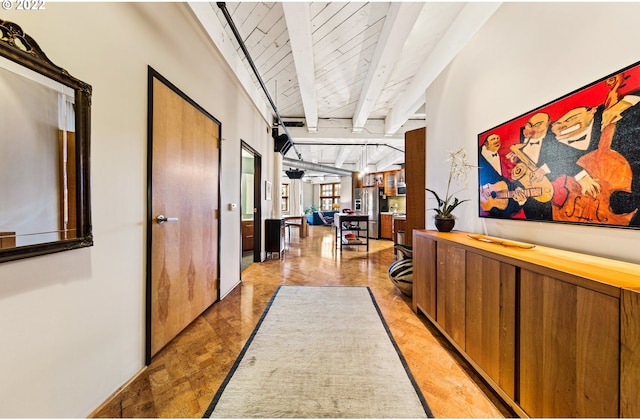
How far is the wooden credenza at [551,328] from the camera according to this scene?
0.77 meters

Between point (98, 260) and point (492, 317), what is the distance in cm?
245

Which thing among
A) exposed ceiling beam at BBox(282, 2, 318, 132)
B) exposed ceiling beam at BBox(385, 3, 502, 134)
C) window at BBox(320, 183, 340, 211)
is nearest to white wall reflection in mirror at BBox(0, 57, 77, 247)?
exposed ceiling beam at BBox(282, 2, 318, 132)

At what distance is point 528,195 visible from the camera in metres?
1.64

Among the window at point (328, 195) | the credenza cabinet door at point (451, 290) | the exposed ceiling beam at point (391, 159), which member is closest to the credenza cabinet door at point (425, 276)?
the credenza cabinet door at point (451, 290)

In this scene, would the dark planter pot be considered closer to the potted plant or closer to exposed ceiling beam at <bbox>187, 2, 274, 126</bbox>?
the potted plant

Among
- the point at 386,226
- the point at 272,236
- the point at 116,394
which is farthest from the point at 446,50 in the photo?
the point at 386,226

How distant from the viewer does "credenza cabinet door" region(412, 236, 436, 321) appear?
6.96 ft

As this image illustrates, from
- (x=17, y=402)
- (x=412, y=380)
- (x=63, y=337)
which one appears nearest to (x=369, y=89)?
(x=412, y=380)

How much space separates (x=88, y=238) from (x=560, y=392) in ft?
8.08

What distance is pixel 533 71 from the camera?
1614mm

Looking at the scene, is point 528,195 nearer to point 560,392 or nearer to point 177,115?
point 560,392

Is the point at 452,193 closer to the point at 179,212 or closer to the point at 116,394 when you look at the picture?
the point at 179,212

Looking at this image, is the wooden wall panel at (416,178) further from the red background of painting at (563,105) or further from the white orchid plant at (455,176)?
the red background of painting at (563,105)

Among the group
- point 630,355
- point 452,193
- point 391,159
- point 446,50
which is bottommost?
point 630,355
